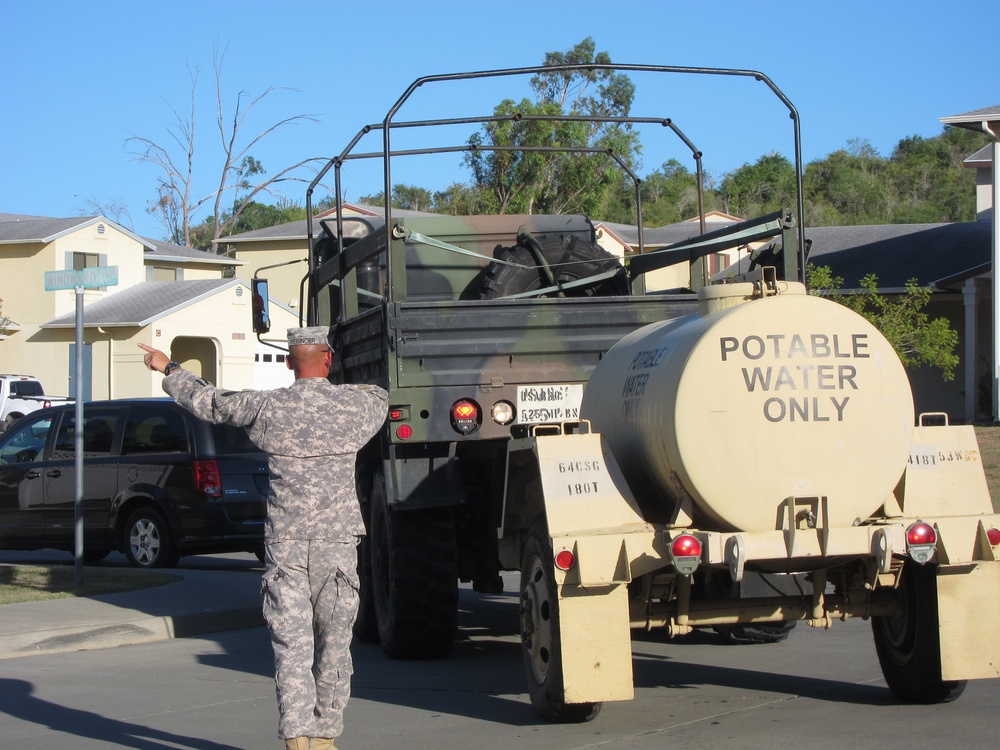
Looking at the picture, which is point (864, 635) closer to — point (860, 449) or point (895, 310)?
point (860, 449)

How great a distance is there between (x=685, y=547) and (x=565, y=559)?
54cm

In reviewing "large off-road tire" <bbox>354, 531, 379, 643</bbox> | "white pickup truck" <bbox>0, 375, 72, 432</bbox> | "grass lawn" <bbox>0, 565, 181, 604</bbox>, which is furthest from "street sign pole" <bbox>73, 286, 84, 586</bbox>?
"white pickup truck" <bbox>0, 375, 72, 432</bbox>

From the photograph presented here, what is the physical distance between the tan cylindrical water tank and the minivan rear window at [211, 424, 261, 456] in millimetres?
8193

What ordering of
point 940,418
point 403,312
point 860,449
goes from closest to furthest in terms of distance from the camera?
point 860,449 < point 940,418 < point 403,312

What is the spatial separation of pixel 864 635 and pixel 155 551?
766 centimetres

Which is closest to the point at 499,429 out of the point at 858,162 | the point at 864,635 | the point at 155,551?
the point at 864,635

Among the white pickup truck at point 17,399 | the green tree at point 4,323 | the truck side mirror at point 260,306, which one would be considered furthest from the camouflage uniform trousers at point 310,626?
the green tree at point 4,323

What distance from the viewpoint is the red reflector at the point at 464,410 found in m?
7.86

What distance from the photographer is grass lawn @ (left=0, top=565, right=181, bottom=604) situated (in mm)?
11641

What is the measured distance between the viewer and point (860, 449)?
5.89 m

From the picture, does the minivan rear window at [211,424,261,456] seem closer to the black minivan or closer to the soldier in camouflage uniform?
the black minivan

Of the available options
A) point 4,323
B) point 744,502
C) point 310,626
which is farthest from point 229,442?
point 4,323

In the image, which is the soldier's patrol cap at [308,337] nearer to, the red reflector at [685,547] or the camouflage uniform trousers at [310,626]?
the camouflage uniform trousers at [310,626]

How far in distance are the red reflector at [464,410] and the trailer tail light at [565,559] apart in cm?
219
